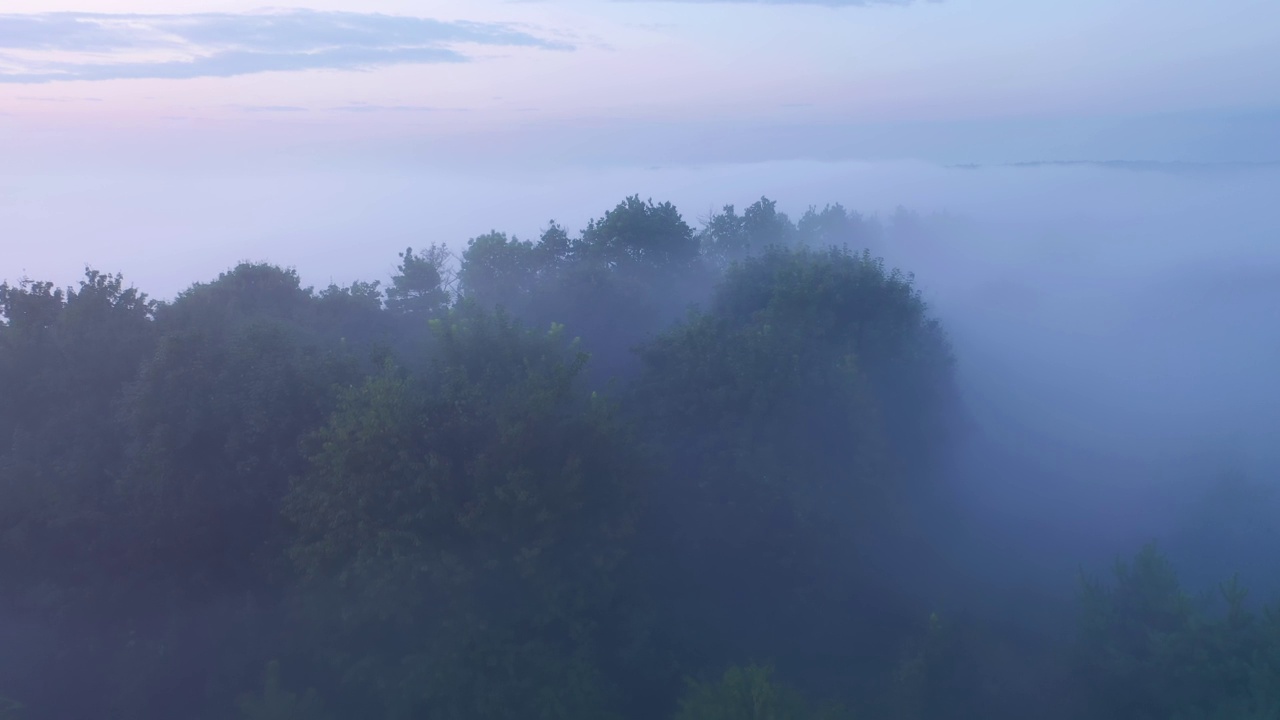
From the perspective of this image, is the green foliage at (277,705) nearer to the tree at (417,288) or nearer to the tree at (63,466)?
the tree at (63,466)

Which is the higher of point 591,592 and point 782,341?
point 782,341

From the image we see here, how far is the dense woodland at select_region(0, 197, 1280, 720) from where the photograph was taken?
9930 millimetres

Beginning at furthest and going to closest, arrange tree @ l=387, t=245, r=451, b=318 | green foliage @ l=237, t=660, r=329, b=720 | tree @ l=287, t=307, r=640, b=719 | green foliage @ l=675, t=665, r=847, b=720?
1. tree @ l=387, t=245, r=451, b=318
2. tree @ l=287, t=307, r=640, b=719
3. green foliage @ l=237, t=660, r=329, b=720
4. green foliage @ l=675, t=665, r=847, b=720

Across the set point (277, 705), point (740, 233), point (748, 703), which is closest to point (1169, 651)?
point (748, 703)

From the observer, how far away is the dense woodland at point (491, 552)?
9.93 m

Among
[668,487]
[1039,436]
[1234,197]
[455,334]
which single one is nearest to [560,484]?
[455,334]

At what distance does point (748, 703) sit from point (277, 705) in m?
4.80

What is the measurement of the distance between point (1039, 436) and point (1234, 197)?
204 feet

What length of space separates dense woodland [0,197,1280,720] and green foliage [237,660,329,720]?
0.12 feet

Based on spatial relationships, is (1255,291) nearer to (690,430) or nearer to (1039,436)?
(1039,436)

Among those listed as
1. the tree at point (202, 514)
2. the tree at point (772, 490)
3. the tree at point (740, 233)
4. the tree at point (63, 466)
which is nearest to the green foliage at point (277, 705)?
the tree at point (202, 514)

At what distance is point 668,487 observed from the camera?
575 inches

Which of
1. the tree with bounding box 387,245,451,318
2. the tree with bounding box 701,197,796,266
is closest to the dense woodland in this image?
the tree with bounding box 387,245,451,318

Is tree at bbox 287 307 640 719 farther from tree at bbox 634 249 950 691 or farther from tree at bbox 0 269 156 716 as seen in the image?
tree at bbox 0 269 156 716
